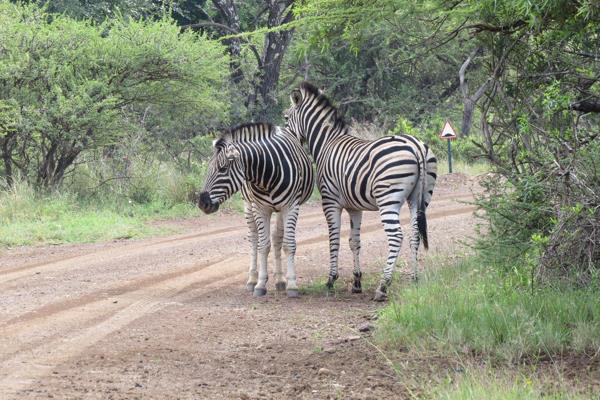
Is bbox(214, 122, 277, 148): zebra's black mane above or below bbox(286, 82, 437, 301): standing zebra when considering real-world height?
above

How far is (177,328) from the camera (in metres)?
8.86

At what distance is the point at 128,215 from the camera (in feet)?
62.3

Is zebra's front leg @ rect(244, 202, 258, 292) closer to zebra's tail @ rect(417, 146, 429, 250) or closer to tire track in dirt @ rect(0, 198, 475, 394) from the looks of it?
tire track in dirt @ rect(0, 198, 475, 394)

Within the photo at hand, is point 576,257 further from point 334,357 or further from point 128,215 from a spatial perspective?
point 128,215

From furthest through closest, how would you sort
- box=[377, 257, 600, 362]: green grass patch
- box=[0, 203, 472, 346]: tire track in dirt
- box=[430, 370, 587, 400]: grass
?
1. box=[0, 203, 472, 346]: tire track in dirt
2. box=[377, 257, 600, 362]: green grass patch
3. box=[430, 370, 587, 400]: grass

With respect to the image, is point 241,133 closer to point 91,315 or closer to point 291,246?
point 291,246

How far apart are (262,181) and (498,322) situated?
4075mm

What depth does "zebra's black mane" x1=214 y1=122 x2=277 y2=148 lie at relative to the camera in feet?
35.4

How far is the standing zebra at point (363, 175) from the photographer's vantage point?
1034cm

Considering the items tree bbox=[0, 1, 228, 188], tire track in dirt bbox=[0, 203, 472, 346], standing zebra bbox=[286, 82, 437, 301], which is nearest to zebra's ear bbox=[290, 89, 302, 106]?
standing zebra bbox=[286, 82, 437, 301]

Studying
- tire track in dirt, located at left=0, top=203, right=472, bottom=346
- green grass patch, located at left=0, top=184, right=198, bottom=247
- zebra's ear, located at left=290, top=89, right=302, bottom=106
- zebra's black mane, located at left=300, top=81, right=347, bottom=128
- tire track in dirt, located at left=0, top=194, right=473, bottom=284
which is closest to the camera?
tire track in dirt, located at left=0, top=203, right=472, bottom=346

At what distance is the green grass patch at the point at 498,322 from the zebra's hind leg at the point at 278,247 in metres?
2.81

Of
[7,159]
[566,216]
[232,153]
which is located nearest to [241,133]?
[232,153]

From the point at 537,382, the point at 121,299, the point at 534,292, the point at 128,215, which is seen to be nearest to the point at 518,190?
the point at 534,292
